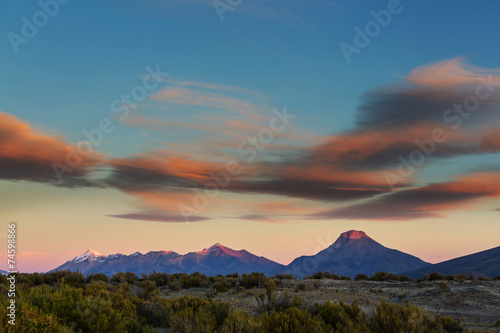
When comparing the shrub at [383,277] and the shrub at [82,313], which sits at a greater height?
the shrub at [82,313]

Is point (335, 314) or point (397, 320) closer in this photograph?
point (397, 320)

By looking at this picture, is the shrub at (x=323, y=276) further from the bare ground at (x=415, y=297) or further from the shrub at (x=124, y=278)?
the shrub at (x=124, y=278)

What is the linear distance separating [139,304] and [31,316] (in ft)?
20.3

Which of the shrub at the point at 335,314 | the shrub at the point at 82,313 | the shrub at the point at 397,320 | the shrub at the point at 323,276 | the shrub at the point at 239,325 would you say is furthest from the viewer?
the shrub at the point at 323,276

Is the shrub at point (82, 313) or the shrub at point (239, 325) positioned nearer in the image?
the shrub at point (82, 313)

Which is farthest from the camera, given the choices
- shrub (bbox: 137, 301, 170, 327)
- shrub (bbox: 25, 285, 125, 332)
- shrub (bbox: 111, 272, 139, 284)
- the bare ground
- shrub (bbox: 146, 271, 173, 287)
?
shrub (bbox: 111, 272, 139, 284)

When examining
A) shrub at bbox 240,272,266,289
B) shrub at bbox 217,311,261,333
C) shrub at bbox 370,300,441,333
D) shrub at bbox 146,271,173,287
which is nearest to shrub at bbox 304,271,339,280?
shrub at bbox 240,272,266,289

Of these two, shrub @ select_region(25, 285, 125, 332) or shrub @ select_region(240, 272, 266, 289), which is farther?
shrub @ select_region(240, 272, 266, 289)

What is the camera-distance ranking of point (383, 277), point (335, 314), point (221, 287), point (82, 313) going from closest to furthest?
point (82, 313)
point (335, 314)
point (221, 287)
point (383, 277)

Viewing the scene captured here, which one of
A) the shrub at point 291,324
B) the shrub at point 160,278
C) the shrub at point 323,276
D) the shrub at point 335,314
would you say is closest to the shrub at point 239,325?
the shrub at point 291,324

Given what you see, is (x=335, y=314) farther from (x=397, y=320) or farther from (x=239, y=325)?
(x=239, y=325)

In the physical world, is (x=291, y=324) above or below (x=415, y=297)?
above

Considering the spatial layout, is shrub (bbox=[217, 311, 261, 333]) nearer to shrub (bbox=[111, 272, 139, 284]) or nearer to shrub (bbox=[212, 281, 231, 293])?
shrub (bbox=[212, 281, 231, 293])

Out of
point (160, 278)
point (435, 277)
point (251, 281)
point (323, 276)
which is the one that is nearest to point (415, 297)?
point (251, 281)
